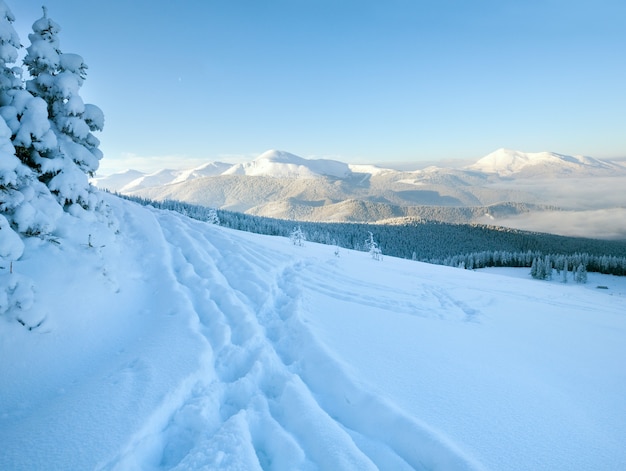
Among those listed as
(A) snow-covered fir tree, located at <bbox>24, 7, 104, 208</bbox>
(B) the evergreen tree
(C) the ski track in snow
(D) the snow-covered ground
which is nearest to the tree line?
(B) the evergreen tree

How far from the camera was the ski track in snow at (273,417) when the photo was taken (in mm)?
3846

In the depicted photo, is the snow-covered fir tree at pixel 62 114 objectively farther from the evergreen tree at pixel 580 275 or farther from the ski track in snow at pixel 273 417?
the evergreen tree at pixel 580 275

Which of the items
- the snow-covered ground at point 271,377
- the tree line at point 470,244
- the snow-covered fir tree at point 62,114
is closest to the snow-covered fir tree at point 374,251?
the snow-covered ground at point 271,377

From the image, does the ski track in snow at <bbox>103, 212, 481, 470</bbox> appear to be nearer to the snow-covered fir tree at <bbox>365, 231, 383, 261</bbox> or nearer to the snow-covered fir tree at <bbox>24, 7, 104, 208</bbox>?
the snow-covered fir tree at <bbox>24, 7, 104, 208</bbox>

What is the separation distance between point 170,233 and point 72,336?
9.67 meters

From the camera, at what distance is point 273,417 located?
4.70 meters

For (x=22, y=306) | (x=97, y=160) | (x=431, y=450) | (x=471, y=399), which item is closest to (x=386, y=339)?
(x=471, y=399)

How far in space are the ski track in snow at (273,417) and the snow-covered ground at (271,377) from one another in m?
0.02

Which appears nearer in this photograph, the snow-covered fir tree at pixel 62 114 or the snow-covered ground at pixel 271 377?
the snow-covered ground at pixel 271 377

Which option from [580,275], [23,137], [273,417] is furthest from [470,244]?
[23,137]

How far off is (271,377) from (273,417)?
1.00m

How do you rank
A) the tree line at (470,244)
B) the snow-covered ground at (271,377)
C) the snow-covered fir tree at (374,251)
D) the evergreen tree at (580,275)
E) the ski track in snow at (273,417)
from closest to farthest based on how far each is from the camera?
the ski track in snow at (273,417)
the snow-covered ground at (271,377)
the snow-covered fir tree at (374,251)
the evergreen tree at (580,275)
the tree line at (470,244)

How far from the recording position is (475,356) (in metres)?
7.10

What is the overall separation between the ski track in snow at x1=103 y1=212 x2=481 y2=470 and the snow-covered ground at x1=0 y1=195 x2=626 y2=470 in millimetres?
24
